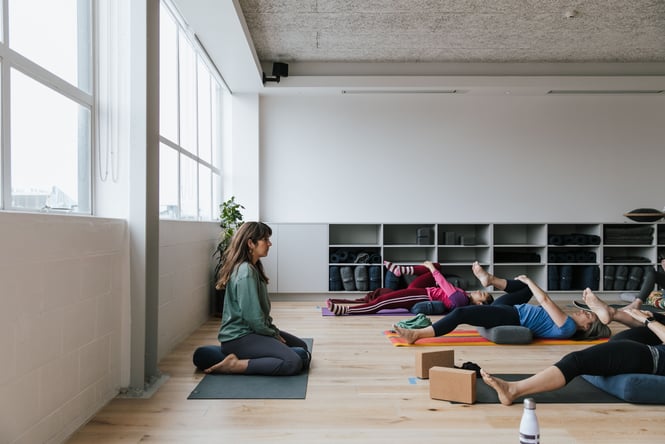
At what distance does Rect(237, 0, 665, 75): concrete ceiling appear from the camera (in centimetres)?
531

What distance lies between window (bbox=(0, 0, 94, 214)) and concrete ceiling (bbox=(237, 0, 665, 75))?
253cm

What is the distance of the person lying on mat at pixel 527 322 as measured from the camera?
4.18m

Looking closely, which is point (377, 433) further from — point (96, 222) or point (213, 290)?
point (213, 290)

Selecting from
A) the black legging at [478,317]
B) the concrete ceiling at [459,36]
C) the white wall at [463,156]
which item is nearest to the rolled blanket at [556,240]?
the white wall at [463,156]

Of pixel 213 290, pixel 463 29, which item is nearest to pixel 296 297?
pixel 213 290

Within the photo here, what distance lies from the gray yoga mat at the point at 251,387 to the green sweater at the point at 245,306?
27 centimetres

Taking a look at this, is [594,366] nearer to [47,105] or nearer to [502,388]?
[502,388]

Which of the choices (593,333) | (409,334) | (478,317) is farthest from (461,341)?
(593,333)

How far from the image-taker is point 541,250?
7215mm

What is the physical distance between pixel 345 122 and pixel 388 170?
90 cm

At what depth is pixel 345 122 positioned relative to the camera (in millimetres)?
7562

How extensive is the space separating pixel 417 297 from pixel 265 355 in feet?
10.2

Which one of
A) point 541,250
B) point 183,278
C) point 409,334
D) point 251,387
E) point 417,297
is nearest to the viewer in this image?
point 251,387

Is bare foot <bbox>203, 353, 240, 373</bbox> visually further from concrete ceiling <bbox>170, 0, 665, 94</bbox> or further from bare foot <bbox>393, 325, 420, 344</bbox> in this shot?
concrete ceiling <bbox>170, 0, 665, 94</bbox>
